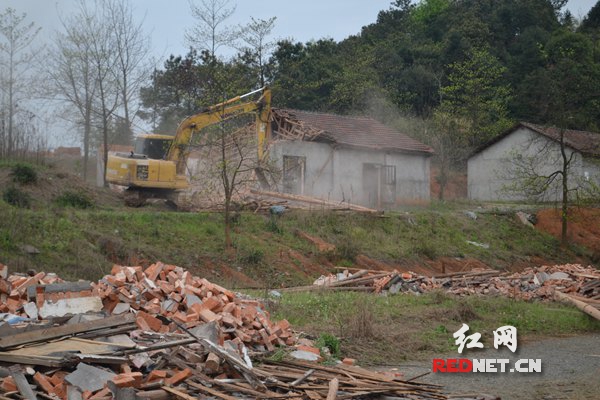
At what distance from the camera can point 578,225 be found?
38094mm

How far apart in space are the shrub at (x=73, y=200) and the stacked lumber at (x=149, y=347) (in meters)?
15.1

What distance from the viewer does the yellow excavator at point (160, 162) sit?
1154 inches

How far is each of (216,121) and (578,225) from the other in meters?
20.0

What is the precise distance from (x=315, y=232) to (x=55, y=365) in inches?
785

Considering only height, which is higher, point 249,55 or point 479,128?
point 249,55

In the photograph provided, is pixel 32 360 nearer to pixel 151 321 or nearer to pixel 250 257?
pixel 151 321

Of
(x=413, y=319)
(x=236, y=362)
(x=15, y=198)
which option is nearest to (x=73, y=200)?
(x=15, y=198)

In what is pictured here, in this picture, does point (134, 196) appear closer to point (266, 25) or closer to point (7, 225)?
point (7, 225)

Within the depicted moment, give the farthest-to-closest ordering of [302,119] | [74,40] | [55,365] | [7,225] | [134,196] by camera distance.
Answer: [302,119] → [74,40] → [134,196] → [7,225] → [55,365]

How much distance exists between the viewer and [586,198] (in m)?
33.4

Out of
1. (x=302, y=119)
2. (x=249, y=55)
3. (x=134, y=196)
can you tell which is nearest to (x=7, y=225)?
(x=134, y=196)

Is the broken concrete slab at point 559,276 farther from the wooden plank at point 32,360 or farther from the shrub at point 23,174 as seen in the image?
the shrub at point 23,174

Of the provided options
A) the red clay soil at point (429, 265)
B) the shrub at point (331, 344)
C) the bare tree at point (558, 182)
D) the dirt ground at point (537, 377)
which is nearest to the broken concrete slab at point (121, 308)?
the shrub at point (331, 344)

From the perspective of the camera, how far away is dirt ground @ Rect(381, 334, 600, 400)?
10.6m
